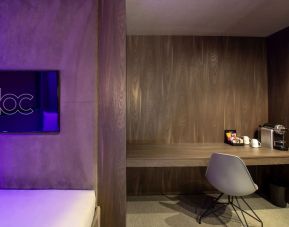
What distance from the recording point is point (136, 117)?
3.29 metres

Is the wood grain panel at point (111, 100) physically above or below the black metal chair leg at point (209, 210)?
above

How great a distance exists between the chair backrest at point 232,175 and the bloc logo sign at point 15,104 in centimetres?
184

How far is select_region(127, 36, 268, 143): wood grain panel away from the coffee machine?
39 centimetres

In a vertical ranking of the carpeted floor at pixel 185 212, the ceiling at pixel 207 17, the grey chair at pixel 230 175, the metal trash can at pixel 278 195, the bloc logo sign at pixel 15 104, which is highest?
the ceiling at pixel 207 17

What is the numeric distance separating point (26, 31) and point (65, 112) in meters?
0.73

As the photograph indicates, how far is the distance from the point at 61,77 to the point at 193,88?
2120 mm

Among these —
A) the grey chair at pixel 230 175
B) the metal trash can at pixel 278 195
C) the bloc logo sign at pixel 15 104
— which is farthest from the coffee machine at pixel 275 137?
the bloc logo sign at pixel 15 104

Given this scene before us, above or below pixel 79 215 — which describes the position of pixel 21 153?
above

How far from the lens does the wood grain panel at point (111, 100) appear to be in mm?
1829

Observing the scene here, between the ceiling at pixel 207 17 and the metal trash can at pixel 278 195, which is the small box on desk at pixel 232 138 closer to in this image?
the metal trash can at pixel 278 195

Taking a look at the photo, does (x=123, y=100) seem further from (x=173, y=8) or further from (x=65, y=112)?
(x=173, y=8)

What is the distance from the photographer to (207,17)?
8.80ft

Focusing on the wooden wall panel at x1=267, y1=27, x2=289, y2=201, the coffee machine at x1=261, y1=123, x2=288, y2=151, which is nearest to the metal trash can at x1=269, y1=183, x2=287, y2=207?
the wooden wall panel at x1=267, y1=27, x2=289, y2=201

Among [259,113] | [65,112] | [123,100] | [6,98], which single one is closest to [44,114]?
[65,112]
